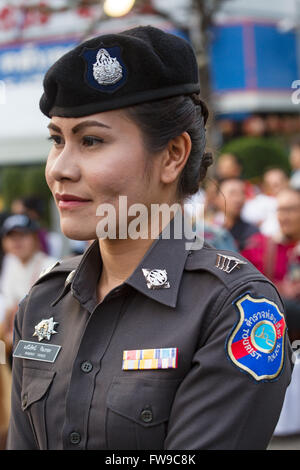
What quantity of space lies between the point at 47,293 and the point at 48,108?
0.48 metres

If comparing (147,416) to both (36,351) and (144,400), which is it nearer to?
(144,400)

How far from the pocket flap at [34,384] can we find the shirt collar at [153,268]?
0.61 ft

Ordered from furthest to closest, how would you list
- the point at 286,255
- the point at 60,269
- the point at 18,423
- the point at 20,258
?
the point at 20,258
the point at 286,255
the point at 60,269
the point at 18,423

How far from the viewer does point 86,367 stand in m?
1.56

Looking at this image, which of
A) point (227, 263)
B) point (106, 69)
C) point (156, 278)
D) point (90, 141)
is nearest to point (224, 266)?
point (227, 263)

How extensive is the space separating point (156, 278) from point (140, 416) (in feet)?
1.06

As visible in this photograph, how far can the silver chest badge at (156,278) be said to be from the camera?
5.25ft

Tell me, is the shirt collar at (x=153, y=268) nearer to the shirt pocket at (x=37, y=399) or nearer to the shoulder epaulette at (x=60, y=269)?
the shoulder epaulette at (x=60, y=269)

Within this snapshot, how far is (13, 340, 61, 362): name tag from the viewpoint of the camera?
1664 millimetres

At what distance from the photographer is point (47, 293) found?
182cm

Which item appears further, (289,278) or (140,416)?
(289,278)

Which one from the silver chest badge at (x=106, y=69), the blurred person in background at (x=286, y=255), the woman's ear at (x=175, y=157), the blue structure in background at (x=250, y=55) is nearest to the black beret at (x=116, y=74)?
the silver chest badge at (x=106, y=69)

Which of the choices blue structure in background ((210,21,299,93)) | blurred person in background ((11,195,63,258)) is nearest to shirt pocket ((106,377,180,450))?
blurred person in background ((11,195,63,258))

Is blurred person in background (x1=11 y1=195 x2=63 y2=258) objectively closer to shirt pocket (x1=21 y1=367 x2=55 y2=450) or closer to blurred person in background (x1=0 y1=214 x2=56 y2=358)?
blurred person in background (x1=0 y1=214 x2=56 y2=358)
